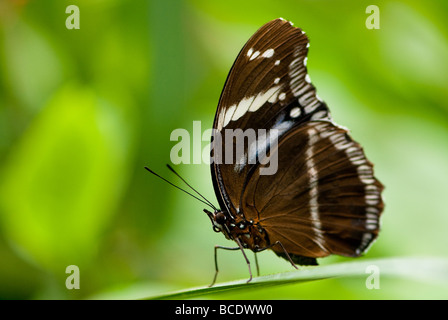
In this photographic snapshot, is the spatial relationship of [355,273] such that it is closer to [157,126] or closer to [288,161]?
[288,161]

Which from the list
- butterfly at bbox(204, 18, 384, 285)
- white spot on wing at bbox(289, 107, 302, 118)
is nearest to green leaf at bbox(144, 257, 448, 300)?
butterfly at bbox(204, 18, 384, 285)

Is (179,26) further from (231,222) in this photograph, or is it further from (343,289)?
(343,289)

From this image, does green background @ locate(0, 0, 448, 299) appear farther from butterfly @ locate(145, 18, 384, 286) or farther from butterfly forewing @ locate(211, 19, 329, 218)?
butterfly forewing @ locate(211, 19, 329, 218)

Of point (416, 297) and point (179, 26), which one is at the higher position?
point (179, 26)
